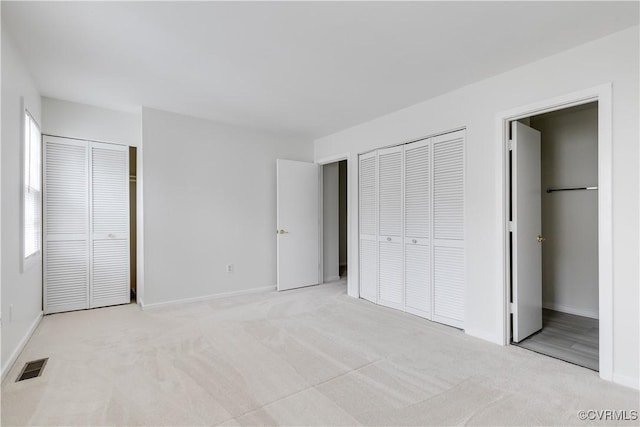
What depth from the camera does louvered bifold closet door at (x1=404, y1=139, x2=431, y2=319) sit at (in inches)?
143

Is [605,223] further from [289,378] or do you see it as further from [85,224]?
[85,224]

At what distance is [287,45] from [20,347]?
10.9ft

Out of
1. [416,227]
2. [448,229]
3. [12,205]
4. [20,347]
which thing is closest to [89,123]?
[12,205]

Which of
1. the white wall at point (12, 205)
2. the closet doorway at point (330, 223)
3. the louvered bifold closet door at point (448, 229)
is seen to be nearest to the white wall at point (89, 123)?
the white wall at point (12, 205)

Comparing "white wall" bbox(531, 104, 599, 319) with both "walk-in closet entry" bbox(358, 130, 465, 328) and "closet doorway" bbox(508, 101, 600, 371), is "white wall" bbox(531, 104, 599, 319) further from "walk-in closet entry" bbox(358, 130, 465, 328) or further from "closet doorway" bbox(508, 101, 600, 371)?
"walk-in closet entry" bbox(358, 130, 465, 328)

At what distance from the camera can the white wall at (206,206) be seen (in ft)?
13.2

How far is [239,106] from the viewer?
152 inches

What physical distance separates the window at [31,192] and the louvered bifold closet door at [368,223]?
3.64 meters

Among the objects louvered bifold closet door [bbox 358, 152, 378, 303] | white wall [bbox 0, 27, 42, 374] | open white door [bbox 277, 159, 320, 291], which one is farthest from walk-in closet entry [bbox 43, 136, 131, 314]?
louvered bifold closet door [bbox 358, 152, 378, 303]

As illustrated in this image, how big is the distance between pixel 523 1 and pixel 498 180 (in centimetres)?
146

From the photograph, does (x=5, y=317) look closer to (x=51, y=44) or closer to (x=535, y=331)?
(x=51, y=44)

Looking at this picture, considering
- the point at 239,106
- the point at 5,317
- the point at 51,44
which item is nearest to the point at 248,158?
the point at 239,106

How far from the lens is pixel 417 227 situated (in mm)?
3758

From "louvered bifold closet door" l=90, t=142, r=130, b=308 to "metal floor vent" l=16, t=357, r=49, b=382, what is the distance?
164cm
